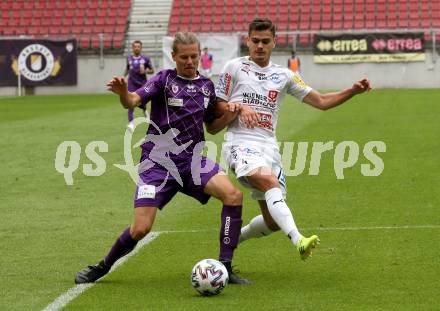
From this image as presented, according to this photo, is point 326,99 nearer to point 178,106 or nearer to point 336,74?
point 178,106

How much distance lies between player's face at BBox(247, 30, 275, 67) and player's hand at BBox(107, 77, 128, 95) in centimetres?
121

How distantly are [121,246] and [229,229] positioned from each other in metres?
0.80

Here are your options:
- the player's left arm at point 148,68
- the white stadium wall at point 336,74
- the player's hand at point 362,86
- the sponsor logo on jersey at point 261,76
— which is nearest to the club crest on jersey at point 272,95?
the sponsor logo on jersey at point 261,76

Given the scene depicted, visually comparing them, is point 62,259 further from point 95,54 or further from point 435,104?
point 95,54

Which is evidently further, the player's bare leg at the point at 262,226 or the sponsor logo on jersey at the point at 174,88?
the player's bare leg at the point at 262,226

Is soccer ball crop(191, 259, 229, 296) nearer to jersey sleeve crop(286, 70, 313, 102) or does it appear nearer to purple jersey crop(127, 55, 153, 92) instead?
jersey sleeve crop(286, 70, 313, 102)

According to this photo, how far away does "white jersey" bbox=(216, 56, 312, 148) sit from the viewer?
26.0ft

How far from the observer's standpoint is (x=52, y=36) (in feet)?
147

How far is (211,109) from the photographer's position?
7824 mm

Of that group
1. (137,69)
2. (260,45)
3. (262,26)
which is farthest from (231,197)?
(137,69)

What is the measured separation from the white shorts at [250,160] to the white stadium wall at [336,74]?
3321 centimetres

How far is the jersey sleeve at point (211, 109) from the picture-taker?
777cm

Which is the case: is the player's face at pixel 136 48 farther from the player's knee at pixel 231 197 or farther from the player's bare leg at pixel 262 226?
the player's knee at pixel 231 197

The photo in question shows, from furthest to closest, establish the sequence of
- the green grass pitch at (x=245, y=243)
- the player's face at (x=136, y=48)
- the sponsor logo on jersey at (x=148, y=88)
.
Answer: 1. the player's face at (x=136, y=48)
2. the sponsor logo on jersey at (x=148, y=88)
3. the green grass pitch at (x=245, y=243)
